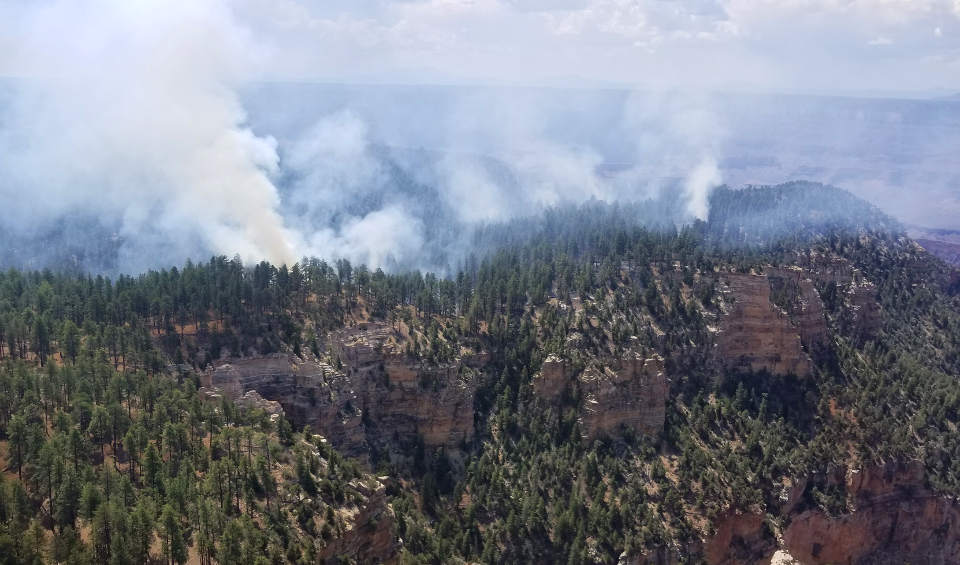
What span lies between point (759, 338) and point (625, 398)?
24.1 m

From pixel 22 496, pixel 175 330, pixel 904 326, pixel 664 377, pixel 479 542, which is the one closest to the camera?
pixel 22 496

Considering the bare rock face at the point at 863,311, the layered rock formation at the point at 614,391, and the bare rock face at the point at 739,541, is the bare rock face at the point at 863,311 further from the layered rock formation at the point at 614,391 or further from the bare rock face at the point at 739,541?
the bare rock face at the point at 739,541

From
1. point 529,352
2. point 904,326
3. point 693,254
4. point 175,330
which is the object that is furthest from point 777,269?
point 175,330

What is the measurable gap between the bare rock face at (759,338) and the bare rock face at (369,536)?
177 feet

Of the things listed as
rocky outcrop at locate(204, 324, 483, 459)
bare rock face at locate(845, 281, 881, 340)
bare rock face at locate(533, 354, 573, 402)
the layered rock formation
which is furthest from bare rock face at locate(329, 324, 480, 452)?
bare rock face at locate(845, 281, 881, 340)

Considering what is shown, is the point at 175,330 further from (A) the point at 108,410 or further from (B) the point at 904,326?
(B) the point at 904,326

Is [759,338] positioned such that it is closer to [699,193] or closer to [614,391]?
[614,391]

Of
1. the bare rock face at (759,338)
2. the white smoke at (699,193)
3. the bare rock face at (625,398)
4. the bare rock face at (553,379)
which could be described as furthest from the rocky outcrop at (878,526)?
the white smoke at (699,193)

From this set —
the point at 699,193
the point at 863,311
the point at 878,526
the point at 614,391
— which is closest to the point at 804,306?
the point at 863,311

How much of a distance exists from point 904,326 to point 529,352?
2494 inches

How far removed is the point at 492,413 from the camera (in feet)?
297

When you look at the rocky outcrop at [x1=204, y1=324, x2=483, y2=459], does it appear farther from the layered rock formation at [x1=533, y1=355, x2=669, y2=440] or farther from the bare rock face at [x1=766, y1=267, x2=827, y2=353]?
the bare rock face at [x1=766, y1=267, x2=827, y2=353]

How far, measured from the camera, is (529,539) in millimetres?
75250

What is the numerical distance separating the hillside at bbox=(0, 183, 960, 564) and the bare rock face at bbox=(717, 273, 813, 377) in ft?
0.96
